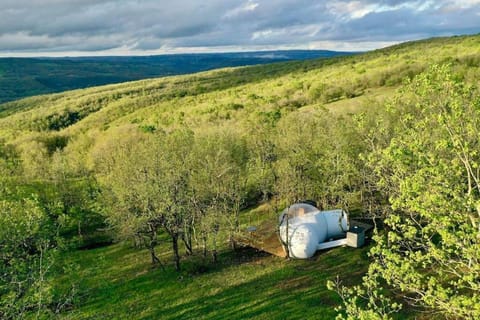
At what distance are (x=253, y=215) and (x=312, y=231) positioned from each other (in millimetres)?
18030

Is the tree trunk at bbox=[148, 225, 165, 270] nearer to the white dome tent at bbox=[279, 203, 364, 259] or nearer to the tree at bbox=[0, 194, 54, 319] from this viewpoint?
the tree at bbox=[0, 194, 54, 319]

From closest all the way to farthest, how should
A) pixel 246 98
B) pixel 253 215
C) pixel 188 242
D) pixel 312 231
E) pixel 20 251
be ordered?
pixel 20 251
pixel 312 231
pixel 188 242
pixel 253 215
pixel 246 98

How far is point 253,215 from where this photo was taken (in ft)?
190

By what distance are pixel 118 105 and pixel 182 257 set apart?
13760 cm

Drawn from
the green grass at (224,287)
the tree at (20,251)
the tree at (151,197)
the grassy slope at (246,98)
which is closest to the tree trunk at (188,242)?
the green grass at (224,287)

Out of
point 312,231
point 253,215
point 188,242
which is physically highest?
point 312,231

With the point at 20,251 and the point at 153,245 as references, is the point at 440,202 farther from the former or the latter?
the point at 153,245

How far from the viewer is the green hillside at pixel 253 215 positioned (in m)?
16.8

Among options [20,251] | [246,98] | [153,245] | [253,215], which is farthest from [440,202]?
[246,98]

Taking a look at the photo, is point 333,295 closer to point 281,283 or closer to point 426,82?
point 281,283

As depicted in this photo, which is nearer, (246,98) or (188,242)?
(188,242)

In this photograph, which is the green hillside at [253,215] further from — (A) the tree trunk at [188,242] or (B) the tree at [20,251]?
(A) the tree trunk at [188,242]

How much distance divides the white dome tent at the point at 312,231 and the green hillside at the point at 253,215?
4.53 feet

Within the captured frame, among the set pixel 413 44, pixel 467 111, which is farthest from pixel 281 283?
pixel 413 44
